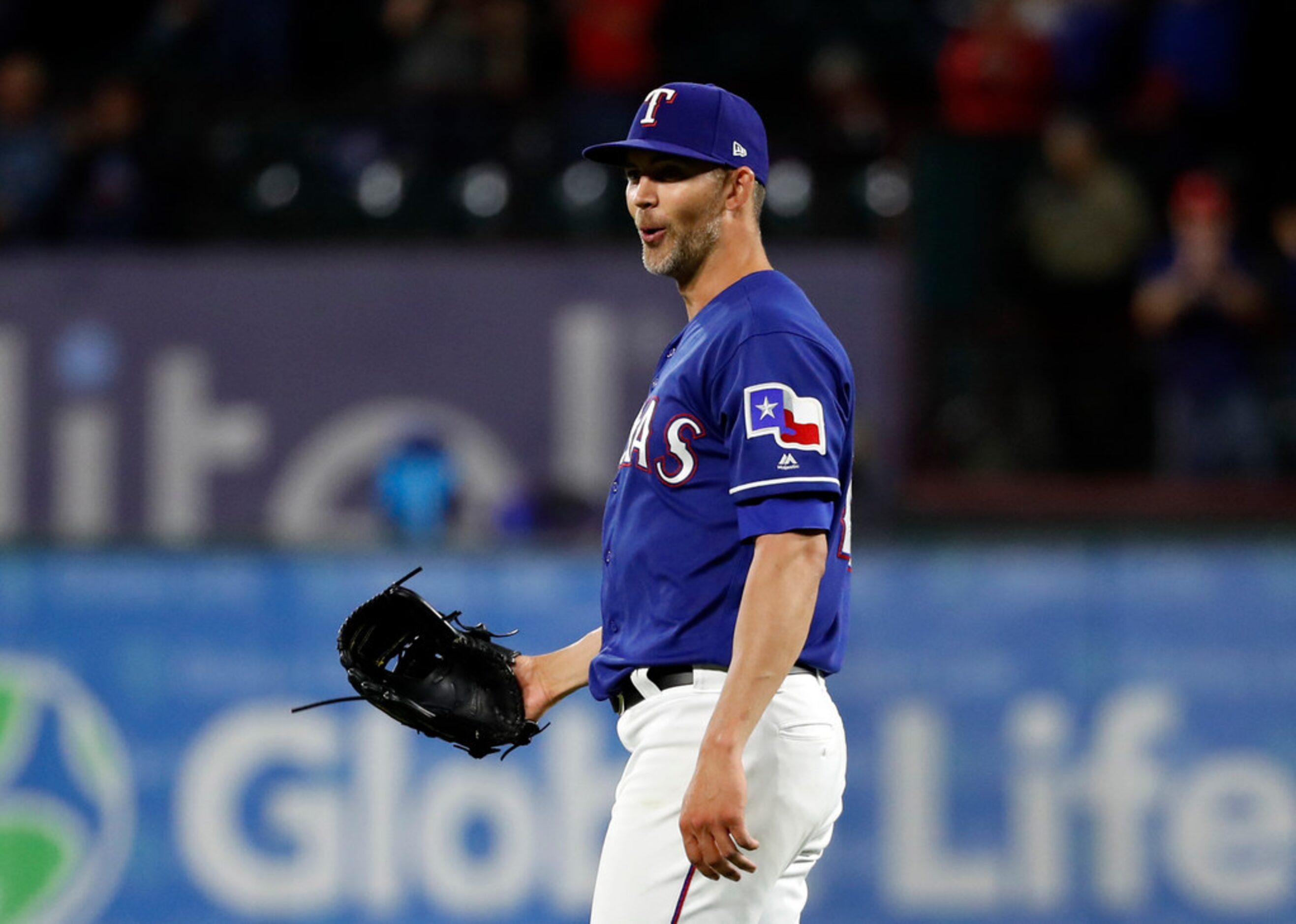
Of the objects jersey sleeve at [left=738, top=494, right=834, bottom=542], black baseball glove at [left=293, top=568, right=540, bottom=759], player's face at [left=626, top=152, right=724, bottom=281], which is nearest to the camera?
jersey sleeve at [left=738, top=494, right=834, bottom=542]

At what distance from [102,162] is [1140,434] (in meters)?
5.04

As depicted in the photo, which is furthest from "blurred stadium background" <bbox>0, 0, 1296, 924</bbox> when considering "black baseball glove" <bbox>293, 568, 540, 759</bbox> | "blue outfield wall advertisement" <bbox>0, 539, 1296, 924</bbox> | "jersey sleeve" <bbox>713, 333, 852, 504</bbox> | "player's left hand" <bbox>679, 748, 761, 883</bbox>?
"player's left hand" <bbox>679, 748, 761, 883</bbox>

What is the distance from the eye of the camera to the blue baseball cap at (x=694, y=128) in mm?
3691

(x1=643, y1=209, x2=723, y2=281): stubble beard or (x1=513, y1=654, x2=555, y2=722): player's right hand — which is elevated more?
(x1=643, y1=209, x2=723, y2=281): stubble beard

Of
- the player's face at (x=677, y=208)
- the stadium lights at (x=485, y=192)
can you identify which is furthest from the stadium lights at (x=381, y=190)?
the player's face at (x=677, y=208)

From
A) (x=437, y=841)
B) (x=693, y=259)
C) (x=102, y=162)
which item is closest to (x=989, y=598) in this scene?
(x=437, y=841)

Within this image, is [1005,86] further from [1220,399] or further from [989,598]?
[989,598]

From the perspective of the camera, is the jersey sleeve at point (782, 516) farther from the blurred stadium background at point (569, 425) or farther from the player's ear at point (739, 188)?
the blurred stadium background at point (569, 425)

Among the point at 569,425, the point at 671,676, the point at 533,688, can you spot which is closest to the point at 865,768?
the point at 569,425

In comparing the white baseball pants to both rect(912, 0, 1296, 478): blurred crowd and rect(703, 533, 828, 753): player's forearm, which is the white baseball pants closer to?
rect(703, 533, 828, 753): player's forearm

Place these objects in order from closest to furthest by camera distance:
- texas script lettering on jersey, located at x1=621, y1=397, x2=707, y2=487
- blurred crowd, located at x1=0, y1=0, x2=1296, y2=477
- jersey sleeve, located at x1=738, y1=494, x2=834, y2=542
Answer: jersey sleeve, located at x1=738, y1=494, x2=834, y2=542, texas script lettering on jersey, located at x1=621, y1=397, x2=707, y2=487, blurred crowd, located at x1=0, y1=0, x2=1296, y2=477

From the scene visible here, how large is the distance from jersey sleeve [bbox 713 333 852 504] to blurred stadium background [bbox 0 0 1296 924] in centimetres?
410

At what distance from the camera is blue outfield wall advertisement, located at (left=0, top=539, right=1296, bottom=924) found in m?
7.50

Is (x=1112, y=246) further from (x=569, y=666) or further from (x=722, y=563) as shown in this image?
(x=722, y=563)
